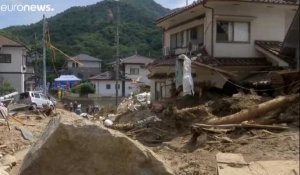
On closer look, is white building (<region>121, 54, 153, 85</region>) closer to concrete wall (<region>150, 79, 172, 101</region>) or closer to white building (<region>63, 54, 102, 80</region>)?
white building (<region>63, 54, 102, 80</region>)

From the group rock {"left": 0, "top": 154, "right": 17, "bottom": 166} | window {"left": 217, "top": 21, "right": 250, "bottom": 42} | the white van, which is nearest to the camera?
rock {"left": 0, "top": 154, "right": 17, "bottom": 166}

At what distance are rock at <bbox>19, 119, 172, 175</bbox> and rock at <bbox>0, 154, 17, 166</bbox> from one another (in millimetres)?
4013

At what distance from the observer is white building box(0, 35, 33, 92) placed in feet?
163

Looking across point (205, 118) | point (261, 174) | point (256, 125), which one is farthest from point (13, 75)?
point (261, 174)

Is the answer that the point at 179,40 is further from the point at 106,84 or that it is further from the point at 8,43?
the point at 106,84

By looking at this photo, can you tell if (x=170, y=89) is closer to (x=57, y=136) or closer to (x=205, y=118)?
(x=205, y=118)

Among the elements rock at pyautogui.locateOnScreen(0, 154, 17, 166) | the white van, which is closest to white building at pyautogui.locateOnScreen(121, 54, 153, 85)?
the white van

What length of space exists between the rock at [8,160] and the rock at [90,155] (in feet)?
13.2

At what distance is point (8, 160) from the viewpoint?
1210 cm

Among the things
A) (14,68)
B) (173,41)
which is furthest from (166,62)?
(14,68)

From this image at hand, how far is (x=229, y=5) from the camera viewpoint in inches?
826

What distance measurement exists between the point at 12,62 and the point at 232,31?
35115 mm

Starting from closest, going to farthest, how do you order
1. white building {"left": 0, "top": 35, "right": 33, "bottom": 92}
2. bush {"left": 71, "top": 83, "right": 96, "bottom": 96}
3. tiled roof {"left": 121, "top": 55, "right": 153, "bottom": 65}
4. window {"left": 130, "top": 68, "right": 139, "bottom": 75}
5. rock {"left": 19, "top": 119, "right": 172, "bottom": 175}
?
1. rock {"left": 19, "top": 119, "right": 172, "bottom": 175}
2. white building {"left": 0, "top": 35, "right": 33, "bottom": 92}
3. bush {"left": 71, "top": 83, "right": 96, "bottom": 96}
4. tiled roof {"left": 121, "top": 55, "right": 153, "bottom": 65}
5. window {"left": 130, "top": 68, "right": 139, "bottom": 75}

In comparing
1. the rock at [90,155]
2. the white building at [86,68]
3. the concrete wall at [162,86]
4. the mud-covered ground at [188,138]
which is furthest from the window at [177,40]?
the white building at [86,68]
